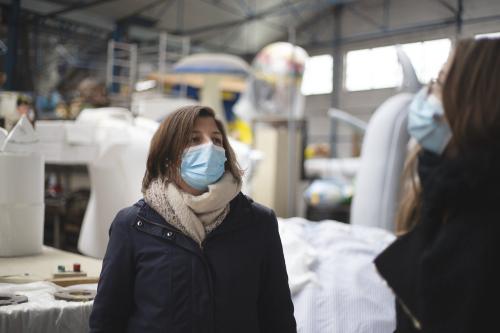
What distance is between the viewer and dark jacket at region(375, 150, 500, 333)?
0.87m

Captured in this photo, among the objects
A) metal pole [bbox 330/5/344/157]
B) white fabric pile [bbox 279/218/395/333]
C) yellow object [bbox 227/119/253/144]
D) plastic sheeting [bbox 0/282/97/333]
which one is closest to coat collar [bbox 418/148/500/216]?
plastic sheeting [bbox 0/282/97/333]

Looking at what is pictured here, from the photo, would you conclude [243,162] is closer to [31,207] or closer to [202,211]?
[31,207]

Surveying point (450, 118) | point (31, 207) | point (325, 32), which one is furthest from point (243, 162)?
point (325, 32)

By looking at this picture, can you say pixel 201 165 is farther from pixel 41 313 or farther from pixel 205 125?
pixel 41 313

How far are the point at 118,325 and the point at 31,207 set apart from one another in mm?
814

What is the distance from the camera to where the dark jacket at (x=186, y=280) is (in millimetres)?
1141

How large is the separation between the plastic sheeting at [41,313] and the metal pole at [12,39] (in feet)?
2.44

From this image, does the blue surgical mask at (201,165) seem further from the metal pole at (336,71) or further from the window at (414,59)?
the metal pole at (336,71)

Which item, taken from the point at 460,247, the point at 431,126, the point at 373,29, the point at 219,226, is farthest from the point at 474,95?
the point at 373,29

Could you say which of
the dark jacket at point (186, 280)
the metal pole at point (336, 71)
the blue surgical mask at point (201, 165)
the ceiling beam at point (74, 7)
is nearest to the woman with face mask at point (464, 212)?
the dark jacket at point (186, 280)

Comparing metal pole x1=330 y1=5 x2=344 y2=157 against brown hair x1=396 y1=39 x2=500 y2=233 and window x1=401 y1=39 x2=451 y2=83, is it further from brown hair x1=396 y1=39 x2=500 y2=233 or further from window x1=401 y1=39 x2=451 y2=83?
brown hair x1=396 y1=39 x2=500 y2=233

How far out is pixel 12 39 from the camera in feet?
5.43

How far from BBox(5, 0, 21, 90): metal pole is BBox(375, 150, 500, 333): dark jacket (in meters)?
1.42

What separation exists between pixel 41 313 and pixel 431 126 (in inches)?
44.2
